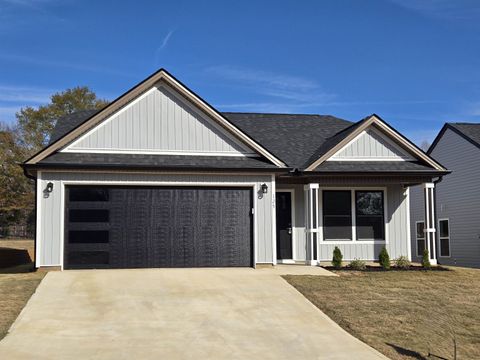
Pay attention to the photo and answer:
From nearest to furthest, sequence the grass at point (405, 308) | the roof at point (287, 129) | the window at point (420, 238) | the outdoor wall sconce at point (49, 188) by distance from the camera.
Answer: the grass at point (405, 308) → the outdoor wall sconce at point (49, 188) → the roof at point (287, 129) → the window at point (420, 238)

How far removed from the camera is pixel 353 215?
19.4 m

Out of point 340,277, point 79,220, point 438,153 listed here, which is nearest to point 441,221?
point 438,153

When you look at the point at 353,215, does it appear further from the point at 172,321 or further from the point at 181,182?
the point at 172,321

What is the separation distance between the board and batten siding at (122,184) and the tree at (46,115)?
95.5 feet

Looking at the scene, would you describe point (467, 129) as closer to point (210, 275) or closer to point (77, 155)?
point (210, 275)

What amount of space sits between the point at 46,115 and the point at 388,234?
35.5 metres

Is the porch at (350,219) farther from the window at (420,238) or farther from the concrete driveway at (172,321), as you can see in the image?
the window at (420,238)

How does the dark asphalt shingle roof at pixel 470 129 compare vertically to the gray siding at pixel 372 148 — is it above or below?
above

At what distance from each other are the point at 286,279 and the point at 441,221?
15570mm

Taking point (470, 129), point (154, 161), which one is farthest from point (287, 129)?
point (470, 129)

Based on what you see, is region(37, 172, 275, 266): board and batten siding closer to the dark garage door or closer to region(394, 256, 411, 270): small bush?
the dark garage door

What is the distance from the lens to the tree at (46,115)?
45.2m

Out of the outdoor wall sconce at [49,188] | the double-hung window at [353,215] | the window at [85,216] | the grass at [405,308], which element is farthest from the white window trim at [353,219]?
the outdoor wall sconce at [49,188]

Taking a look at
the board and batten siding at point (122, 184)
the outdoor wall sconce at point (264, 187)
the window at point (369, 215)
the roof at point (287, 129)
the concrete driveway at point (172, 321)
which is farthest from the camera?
the roof at point (287, 129)
